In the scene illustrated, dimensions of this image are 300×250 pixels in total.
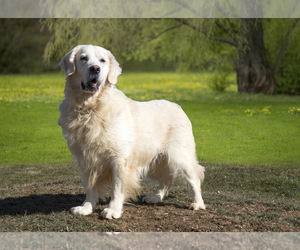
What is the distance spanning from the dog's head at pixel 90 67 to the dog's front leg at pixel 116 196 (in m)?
0.72

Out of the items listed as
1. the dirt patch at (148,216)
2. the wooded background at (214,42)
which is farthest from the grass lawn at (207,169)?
the wooded background at (214,42)

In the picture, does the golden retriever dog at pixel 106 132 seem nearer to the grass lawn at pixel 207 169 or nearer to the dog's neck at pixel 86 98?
the dog's neck at pixel 86 98

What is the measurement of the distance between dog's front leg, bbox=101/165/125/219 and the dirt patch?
0.20 ft

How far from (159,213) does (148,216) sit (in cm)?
13

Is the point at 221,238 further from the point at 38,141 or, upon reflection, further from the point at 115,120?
the point at 38,141

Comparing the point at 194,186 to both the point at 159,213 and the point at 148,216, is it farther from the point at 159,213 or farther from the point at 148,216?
the point at 148,216

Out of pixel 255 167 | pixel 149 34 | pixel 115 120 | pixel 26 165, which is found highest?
pixel 149 34

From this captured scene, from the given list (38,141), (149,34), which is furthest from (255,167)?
(149,34)

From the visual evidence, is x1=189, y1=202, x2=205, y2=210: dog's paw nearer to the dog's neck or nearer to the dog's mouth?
the dog's neck

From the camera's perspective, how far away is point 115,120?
3.06 meters

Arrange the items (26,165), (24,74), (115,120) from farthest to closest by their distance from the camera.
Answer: (24,74), (26,165), (115,120)

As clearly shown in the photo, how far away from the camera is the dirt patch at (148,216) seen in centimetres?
296

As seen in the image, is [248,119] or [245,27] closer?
[248,119]

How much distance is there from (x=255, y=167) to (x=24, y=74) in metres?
12.7
